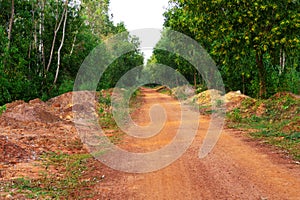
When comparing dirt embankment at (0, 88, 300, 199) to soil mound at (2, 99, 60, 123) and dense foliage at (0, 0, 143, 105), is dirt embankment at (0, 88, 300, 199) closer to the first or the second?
soil mound at (2, 99, 60, 123)

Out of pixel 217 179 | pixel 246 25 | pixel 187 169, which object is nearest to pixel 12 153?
pixel 187 169

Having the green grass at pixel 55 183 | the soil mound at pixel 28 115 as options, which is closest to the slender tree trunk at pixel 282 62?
the soil mound at pixel 28 115

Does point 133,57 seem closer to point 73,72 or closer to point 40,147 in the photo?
point 73,72

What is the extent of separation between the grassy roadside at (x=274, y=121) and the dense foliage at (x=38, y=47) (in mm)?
14222

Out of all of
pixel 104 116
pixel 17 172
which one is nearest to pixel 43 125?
pixel 104 116

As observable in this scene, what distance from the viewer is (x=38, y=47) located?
87.8 feet

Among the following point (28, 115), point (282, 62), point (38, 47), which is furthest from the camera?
point (282, 62)

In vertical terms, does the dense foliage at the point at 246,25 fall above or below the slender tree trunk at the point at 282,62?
above

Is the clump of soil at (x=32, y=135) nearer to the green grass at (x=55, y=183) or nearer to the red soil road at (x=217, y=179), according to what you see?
the green grass at (x=55, y=183)

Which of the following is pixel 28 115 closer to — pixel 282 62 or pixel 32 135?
pixel 32 135

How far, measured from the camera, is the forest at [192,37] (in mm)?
16906

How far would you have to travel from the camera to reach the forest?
55.5 ft

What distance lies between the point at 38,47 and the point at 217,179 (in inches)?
908

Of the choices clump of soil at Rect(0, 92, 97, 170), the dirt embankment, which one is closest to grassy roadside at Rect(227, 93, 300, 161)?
the dirt embankment
